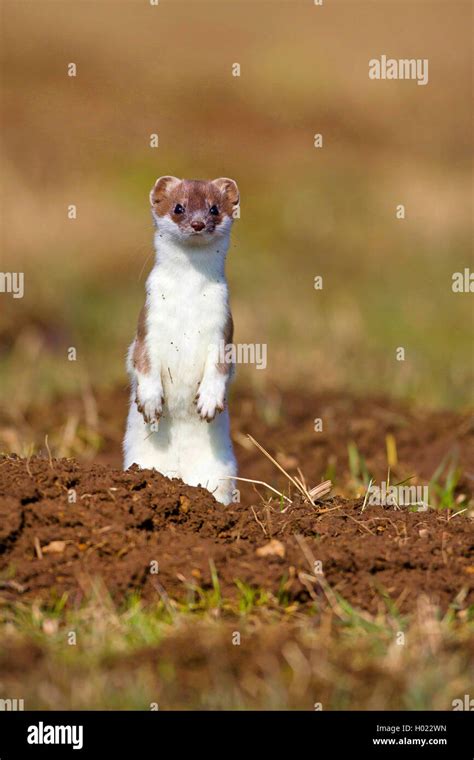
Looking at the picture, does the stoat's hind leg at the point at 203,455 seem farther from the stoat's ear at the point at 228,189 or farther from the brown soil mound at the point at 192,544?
the stoat's ear at the point at 228,189

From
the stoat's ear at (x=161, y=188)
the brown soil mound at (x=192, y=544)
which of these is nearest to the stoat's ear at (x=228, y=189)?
the stoat's ear at (x=161, y=188)

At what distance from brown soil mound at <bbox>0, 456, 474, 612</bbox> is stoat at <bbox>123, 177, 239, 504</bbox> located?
0.88 m

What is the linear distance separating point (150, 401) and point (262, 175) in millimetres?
16771

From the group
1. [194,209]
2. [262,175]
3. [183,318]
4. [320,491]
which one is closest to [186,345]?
[183,318]

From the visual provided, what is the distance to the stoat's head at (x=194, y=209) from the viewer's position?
638 centimetres

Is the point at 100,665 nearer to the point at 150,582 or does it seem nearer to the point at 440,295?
the point at 150,582

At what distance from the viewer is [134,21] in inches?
1178

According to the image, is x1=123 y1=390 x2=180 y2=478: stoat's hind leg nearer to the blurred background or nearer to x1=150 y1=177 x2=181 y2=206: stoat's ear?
x1=150 y1=177 x2=181 y2=206: stoat's ear

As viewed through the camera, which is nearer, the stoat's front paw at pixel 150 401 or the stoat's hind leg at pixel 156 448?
the stoat's front paw at pixel 150 401

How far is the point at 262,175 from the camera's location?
74.2ft

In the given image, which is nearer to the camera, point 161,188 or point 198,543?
point 198,543

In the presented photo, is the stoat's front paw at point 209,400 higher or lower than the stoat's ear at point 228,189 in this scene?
lower

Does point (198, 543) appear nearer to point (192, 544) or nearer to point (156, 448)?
point (192, 544)

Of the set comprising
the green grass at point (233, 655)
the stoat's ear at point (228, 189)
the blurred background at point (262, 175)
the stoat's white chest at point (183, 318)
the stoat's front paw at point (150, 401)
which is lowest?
the green grass at point (233, 655)
